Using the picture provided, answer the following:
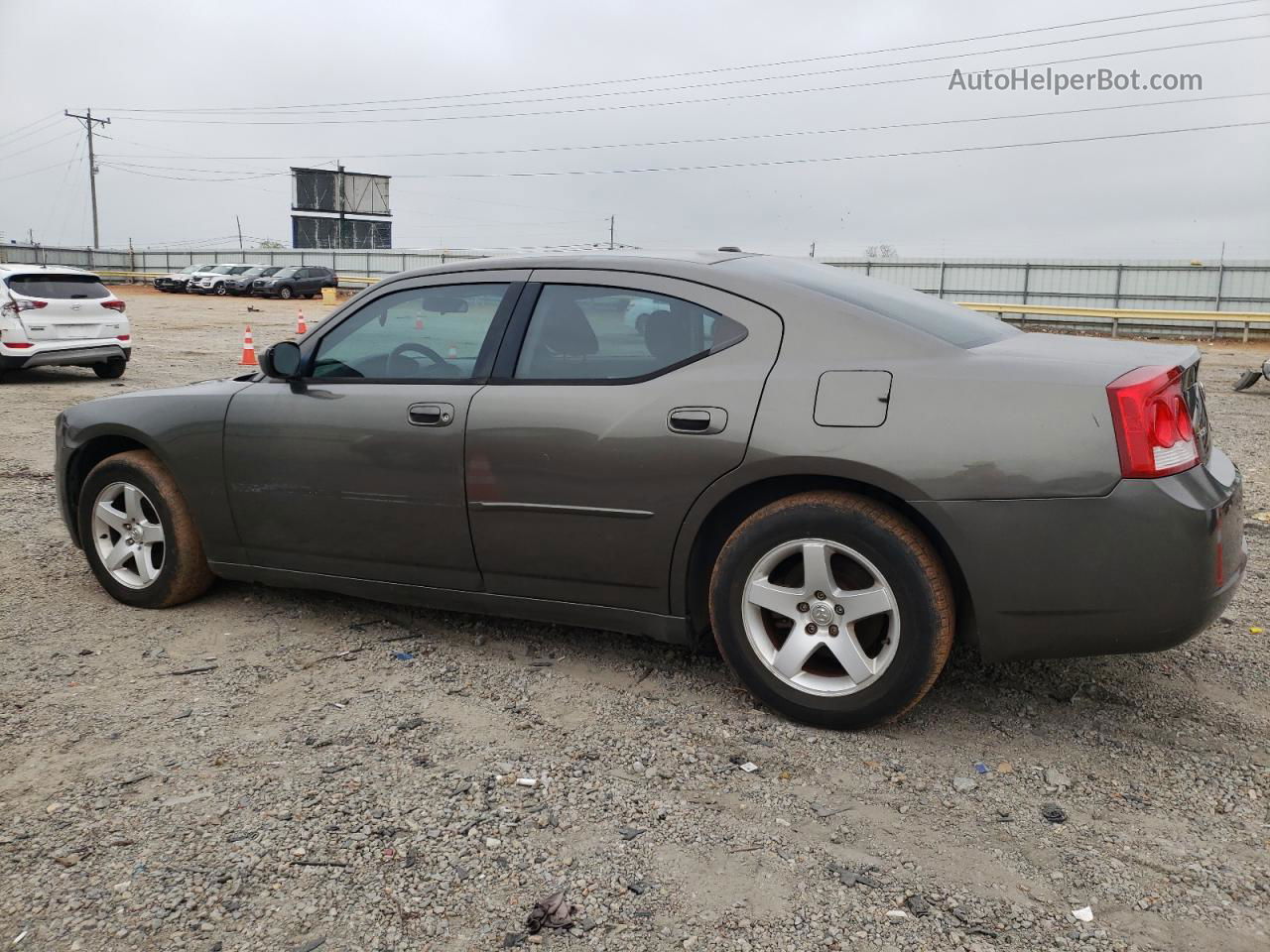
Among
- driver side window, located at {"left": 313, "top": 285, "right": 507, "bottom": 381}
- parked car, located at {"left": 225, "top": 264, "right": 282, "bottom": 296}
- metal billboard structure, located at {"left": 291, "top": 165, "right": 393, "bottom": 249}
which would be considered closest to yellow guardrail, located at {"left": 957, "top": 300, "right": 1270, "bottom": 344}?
driver side window, located at {"left": 313, "top": 285, "right": 507, "bottom": 381}

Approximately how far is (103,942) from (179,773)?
0.80 meters

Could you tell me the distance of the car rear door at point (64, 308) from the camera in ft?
43.8

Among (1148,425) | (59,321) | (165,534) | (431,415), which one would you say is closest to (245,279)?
(59,321)

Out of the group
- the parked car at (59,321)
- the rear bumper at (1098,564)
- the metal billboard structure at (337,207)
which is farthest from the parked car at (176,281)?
the rear bumper at (1098,564)

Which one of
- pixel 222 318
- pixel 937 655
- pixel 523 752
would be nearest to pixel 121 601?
pixel 523 752

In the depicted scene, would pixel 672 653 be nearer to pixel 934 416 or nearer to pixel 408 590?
pixel 408 590

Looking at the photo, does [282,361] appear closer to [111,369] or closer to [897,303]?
[897,303]

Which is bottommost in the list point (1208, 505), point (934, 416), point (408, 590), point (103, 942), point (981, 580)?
point (103, 942)

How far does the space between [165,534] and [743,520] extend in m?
2.62

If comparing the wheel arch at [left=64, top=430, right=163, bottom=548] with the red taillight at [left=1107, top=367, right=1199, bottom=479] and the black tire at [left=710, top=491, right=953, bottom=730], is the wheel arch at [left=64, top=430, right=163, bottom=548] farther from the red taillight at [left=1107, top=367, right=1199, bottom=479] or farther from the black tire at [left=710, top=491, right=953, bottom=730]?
the red taillight at [left=1107, top=367, right=1199, bottom=479]

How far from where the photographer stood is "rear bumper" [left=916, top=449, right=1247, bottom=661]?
9.36 ft

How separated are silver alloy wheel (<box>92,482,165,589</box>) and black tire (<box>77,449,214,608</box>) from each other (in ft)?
0.10

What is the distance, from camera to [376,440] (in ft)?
12.7

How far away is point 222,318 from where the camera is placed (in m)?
30.8
